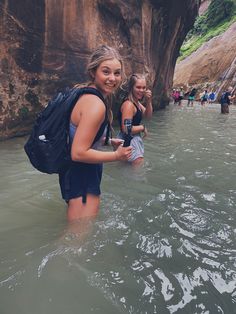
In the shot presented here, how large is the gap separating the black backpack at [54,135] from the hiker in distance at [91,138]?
0.06 m

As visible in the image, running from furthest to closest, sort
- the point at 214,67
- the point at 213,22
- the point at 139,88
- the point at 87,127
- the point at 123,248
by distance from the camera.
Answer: the point at 213,22 < the point at 214,67 < the point at 139,88 < the point at 123,248 < the point at 87,127

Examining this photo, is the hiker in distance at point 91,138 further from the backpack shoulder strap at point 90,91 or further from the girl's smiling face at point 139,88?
the girl's smiling face at point 139,88

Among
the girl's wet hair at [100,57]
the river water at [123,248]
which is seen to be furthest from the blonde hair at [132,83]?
the girl's wet hair at [100,57]

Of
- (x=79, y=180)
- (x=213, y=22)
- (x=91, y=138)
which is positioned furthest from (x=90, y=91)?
(x=213, y=22)

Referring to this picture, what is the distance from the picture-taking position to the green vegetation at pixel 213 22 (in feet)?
146

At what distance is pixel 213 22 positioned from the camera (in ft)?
157

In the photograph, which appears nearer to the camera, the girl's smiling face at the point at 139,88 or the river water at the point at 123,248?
the river water at the point at 123,248

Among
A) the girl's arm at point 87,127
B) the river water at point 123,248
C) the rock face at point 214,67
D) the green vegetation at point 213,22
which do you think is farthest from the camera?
the green vegetation at point 213,22

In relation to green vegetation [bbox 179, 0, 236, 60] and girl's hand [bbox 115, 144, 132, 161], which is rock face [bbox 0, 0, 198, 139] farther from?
green vegetation [bbox 179, 0, 236, 60]

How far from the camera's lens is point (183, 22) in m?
19.9

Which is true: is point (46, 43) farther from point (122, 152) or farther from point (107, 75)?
point (122, 152)

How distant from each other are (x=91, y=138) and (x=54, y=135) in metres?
0.36

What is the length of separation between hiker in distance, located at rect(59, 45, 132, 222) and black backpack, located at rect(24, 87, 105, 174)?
0.21 feet

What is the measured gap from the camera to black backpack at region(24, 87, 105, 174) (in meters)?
3.01
